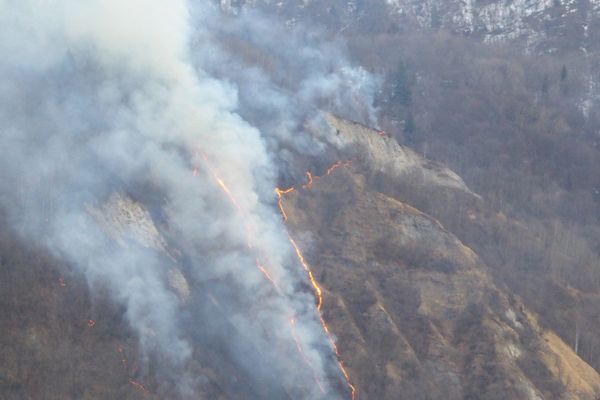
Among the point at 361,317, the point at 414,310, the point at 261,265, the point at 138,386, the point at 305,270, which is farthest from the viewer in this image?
the point at 414,310

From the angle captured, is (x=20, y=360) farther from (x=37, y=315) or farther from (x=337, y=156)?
(x=337, y=156)

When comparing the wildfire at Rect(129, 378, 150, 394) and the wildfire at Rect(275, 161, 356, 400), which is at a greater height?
the wildfire at Rect(275, 161, 356, 400)

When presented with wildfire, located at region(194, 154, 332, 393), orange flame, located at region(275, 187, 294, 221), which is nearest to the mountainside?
orange flame, located at region(275, 187, 294, 221)

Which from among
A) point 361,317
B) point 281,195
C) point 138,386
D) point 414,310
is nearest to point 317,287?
point 361,317

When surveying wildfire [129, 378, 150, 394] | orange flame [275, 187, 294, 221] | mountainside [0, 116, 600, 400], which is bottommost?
wildfire [129, 378, 150, 394]

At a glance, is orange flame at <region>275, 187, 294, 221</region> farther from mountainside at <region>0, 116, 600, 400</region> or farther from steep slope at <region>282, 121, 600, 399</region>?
steep slope at <region>282, 121, 600, 399</region>

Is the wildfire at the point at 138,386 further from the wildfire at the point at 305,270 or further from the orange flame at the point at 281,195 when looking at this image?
the orange flame at the point at 281,195

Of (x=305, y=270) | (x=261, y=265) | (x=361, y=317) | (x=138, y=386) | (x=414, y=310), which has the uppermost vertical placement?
(x=261, y=265)

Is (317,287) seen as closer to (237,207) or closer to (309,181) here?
(237,207)

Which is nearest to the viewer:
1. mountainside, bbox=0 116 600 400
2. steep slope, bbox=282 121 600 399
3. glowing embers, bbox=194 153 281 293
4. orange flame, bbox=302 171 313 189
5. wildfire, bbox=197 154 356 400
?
mountainside, bbox=0 116 600 400

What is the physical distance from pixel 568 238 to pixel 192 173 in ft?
115

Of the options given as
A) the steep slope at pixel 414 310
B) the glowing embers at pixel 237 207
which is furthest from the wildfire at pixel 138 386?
the steep slope at pixel 414 310

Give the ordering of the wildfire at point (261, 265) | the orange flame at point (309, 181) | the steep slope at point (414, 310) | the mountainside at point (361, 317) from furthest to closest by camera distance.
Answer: the orange flame at point (309, 181)
the steep slope at point (414, 310)
the wildfire at point (261, 265)
the mountainside at point (361, 317)

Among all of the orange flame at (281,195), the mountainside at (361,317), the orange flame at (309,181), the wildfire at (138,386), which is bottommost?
the wildfire at (138,386)
